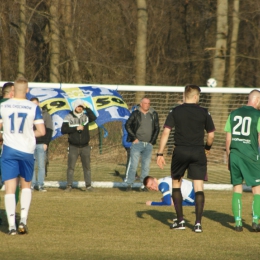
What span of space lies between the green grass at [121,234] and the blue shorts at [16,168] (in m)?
0.72

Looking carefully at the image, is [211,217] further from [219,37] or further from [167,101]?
[219,37]

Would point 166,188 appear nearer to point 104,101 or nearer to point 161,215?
point 161,215

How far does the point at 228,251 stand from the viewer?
7.70 meters

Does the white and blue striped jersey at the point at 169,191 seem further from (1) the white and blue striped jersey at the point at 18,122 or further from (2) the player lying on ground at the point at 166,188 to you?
(1) the white and blue striped jersey at the point at 18,122

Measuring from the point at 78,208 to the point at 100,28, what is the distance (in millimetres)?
18259

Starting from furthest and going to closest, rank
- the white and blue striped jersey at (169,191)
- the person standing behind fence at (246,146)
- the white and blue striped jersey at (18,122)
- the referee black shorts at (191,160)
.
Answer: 1. the white and blue striped jersey at (169,191)
2. the person standing behind fence at (246,146)
3. the referee black shorts at (191,160)
4. the white and blue striped jersey at (18,122)

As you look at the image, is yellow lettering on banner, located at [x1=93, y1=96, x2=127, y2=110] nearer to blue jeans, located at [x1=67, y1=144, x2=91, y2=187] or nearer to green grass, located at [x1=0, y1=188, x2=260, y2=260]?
blue jeans, located at [x1=67, y1=144, x2=91, y2=187]

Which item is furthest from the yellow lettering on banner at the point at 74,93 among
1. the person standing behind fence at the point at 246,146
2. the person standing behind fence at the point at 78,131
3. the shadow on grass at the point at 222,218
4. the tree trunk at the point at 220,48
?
the tree trunk at the point at 220,48

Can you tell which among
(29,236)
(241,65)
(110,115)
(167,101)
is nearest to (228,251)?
(29,236)

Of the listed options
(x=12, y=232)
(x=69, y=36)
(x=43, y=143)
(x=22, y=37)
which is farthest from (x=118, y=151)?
(x=69, y=36)

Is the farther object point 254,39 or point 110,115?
point 254,39

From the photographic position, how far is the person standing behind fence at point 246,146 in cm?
905

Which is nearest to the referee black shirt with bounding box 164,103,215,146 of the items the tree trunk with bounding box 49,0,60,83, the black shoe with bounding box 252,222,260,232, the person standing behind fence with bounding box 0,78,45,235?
the black shoe with bounding box 252,222,260,232

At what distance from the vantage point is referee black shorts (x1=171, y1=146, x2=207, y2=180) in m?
8.77
